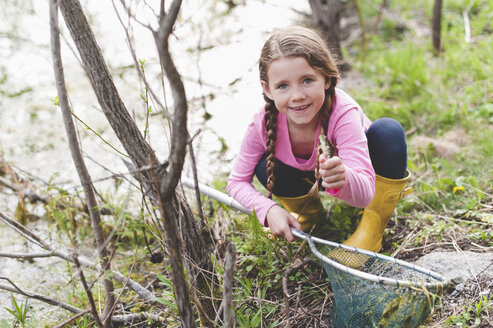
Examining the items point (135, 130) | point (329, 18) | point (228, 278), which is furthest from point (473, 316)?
point (329, 18)

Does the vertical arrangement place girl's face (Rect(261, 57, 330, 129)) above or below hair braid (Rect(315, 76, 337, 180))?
above

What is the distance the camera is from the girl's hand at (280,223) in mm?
1838

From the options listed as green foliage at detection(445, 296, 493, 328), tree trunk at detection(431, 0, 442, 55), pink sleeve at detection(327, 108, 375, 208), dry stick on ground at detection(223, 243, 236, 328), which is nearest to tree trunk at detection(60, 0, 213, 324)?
dry stick on ground at detection(223, 243, 236, 328)

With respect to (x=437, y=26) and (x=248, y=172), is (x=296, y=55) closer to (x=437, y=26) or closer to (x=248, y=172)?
(x=248, y=172)

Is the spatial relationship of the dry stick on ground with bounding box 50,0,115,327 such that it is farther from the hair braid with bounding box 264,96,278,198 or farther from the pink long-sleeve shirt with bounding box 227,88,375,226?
the hair braid with bounding box 264,96,278,198

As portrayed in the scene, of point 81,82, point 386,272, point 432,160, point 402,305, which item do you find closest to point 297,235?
point 386,272

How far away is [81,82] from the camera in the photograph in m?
4.79

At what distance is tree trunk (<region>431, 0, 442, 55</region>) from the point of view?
3.83 m

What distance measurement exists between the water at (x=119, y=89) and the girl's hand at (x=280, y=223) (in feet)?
2.59

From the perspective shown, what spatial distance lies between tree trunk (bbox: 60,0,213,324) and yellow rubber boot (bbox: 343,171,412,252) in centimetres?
83

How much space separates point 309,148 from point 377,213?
0.45m

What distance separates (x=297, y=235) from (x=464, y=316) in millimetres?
672

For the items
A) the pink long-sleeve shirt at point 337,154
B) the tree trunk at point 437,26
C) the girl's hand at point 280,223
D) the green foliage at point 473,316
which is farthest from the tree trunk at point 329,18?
the green foliage at point 473,316

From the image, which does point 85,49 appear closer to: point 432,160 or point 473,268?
point 473,268
